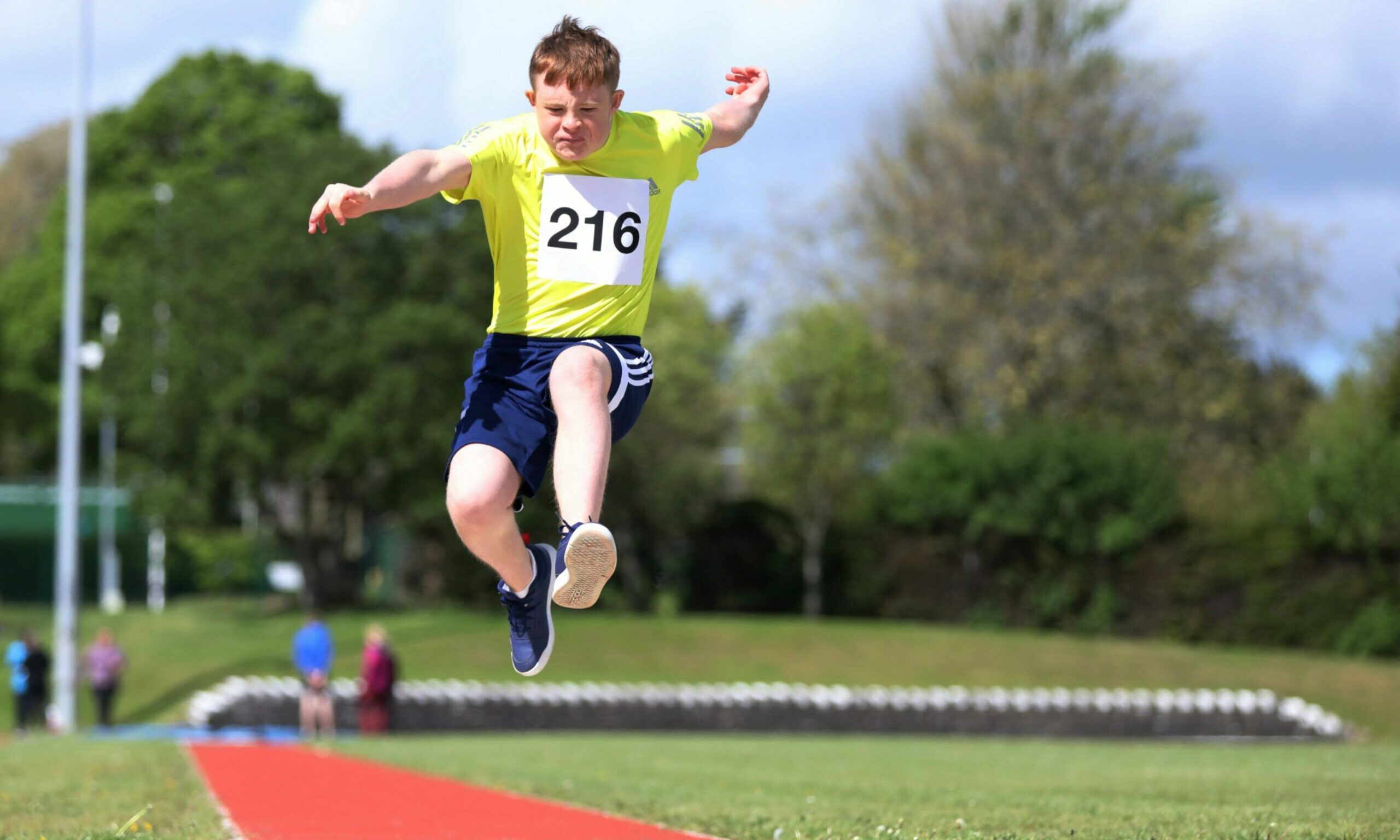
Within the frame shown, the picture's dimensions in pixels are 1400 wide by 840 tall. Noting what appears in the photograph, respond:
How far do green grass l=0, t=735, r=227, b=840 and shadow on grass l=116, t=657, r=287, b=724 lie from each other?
1394 centimetres

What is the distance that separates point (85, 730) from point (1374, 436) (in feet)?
93.0

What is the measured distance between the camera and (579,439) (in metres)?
6.48

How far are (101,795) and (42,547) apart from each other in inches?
1538

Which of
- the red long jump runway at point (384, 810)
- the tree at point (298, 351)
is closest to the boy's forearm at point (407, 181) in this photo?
the red long jump runway at point (384, 810)

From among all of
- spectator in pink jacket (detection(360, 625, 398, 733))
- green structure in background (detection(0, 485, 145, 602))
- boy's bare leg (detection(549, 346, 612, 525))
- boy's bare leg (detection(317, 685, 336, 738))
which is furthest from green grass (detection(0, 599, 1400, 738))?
boy's bare leg (detection(549, 346, 612, 525))

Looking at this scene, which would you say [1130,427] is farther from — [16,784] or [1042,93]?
[16,784]

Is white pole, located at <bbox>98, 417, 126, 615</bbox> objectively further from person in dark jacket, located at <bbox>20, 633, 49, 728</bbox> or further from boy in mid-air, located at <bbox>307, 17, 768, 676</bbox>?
boy in mid-air, located at <bbox>307, 17, 768, 676</bbox>

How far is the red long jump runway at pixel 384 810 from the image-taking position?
25.6ft

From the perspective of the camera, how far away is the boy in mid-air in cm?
641

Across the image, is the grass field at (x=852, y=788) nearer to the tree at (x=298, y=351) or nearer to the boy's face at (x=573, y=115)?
the boy's face at (x=573, y=115)

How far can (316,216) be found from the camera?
5895mm

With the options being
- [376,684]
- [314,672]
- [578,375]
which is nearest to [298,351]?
[376,684]

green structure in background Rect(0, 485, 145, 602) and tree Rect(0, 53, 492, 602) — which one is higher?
tree Rect(0, 53, 492, 602)

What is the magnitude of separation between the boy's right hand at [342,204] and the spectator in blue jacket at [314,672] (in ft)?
60.4
